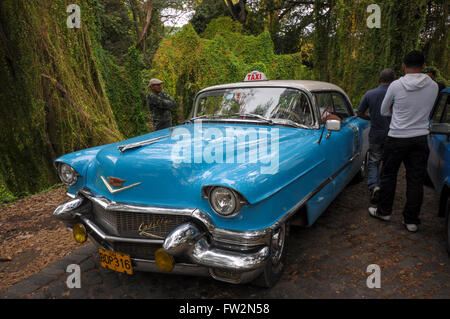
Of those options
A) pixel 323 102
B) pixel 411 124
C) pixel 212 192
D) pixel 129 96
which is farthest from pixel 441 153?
pixel 129 96

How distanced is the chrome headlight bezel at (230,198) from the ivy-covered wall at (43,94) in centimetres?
535

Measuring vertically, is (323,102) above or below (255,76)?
below

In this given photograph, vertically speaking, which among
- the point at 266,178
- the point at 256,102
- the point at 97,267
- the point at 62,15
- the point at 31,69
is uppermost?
the point at 62,15

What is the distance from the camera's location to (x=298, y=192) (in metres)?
2.71

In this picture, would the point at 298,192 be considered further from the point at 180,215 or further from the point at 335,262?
the point at 180,215

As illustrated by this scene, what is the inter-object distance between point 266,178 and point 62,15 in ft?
21.0

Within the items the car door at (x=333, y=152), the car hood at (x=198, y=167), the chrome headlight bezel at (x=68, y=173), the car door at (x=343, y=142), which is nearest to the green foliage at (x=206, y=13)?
the car door at (x=343, y=142)

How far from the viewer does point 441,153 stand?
3475 millimetres

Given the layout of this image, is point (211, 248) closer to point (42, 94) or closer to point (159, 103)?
point (159, 103)

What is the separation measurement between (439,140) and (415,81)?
89cm

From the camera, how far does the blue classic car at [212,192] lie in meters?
2.17

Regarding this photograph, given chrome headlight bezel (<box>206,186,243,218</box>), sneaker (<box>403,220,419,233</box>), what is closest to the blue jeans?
sneaker (<box>403,220,419,233</box>)
